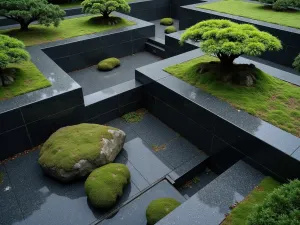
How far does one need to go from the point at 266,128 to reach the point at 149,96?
12.3ft

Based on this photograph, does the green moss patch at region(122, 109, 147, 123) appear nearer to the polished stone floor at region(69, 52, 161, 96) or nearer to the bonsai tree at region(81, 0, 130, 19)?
the polished stone floor at region(69, 52, 161, 96)

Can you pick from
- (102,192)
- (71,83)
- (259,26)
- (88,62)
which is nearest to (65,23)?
(88,62)

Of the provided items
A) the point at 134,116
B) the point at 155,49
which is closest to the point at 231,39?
the point at 134,116

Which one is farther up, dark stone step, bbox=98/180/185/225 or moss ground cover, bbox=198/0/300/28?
moss ground cover, bbox=198/0/300/28

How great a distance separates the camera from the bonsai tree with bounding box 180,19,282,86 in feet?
20.1

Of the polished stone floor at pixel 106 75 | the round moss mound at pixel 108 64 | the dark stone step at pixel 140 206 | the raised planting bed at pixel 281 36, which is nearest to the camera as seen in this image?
the dark stone step at pixel 140 206

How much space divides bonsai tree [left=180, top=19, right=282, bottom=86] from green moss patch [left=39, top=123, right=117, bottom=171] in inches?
135

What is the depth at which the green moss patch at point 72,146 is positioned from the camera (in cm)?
578

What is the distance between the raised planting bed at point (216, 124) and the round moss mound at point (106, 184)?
7.34 ft

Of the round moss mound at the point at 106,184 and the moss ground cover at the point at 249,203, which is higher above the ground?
the moss ground cover at the point at 249,203

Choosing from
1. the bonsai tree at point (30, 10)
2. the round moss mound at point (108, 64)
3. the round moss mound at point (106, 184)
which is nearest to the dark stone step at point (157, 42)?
the round moss mound at point (108, 64)

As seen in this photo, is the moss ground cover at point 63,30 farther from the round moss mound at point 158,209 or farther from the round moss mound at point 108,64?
the round moss mound at point 158,209

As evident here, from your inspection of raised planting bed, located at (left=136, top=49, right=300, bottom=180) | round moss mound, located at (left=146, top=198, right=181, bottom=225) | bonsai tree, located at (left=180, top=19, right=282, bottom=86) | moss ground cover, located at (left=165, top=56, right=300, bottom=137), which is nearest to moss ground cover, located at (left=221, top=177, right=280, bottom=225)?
raised planting bed, located at (left=136, top=49, right=300, bottom=180)

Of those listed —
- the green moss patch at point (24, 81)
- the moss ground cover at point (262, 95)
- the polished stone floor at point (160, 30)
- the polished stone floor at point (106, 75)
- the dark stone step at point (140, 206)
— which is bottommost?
the dark stone step at point (140, 206)
